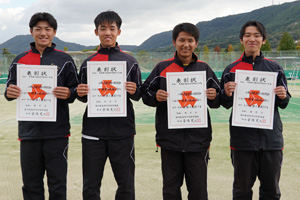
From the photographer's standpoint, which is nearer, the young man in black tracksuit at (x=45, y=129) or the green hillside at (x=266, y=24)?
the young man in black tracksuit at (x=45, y=129)

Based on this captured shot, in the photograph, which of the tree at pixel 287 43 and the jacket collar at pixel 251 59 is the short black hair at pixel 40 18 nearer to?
the jacket collar at pixel 251 59

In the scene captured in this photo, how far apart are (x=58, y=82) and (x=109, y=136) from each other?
692 millimetres

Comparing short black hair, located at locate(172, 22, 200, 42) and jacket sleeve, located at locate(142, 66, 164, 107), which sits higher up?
short black hair, located at locate(172, 22, 200, 42)

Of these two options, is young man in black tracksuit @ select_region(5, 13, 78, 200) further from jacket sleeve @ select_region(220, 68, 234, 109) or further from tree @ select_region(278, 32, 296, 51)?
tree @ select_region(278, 32, 296, 51)

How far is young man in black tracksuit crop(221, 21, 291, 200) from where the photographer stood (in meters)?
2.66

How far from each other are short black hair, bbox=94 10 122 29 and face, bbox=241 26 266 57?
120 cm

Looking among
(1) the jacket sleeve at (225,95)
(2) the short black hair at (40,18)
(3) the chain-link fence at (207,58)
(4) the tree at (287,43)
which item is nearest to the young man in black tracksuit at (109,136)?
(2) the short black hair at (40,18)

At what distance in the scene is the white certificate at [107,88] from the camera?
8.79ft

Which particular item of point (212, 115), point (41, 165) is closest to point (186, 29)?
point (41, 165)

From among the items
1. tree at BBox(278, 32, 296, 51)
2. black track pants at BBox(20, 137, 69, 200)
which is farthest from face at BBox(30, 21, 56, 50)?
tree at BBox(278, 32, 296, 51)

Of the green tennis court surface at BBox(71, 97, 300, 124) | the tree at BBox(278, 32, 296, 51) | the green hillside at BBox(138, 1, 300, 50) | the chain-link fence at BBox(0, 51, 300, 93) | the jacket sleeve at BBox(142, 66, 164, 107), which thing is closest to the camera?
the jacket sleeve at BBox(142, 66, 164, 107)

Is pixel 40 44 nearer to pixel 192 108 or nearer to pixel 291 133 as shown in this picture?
pixel 192 108

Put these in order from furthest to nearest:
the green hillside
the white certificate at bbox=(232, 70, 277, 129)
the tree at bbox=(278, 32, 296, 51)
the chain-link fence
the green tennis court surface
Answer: the green hillside → the tree at bbox=(278, 32, 296, 51) → the chain-link fence → the green tennis court surface → the white certificate at bbox=(232, 70, 277, 129)

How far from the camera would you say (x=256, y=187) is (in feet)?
11.7
